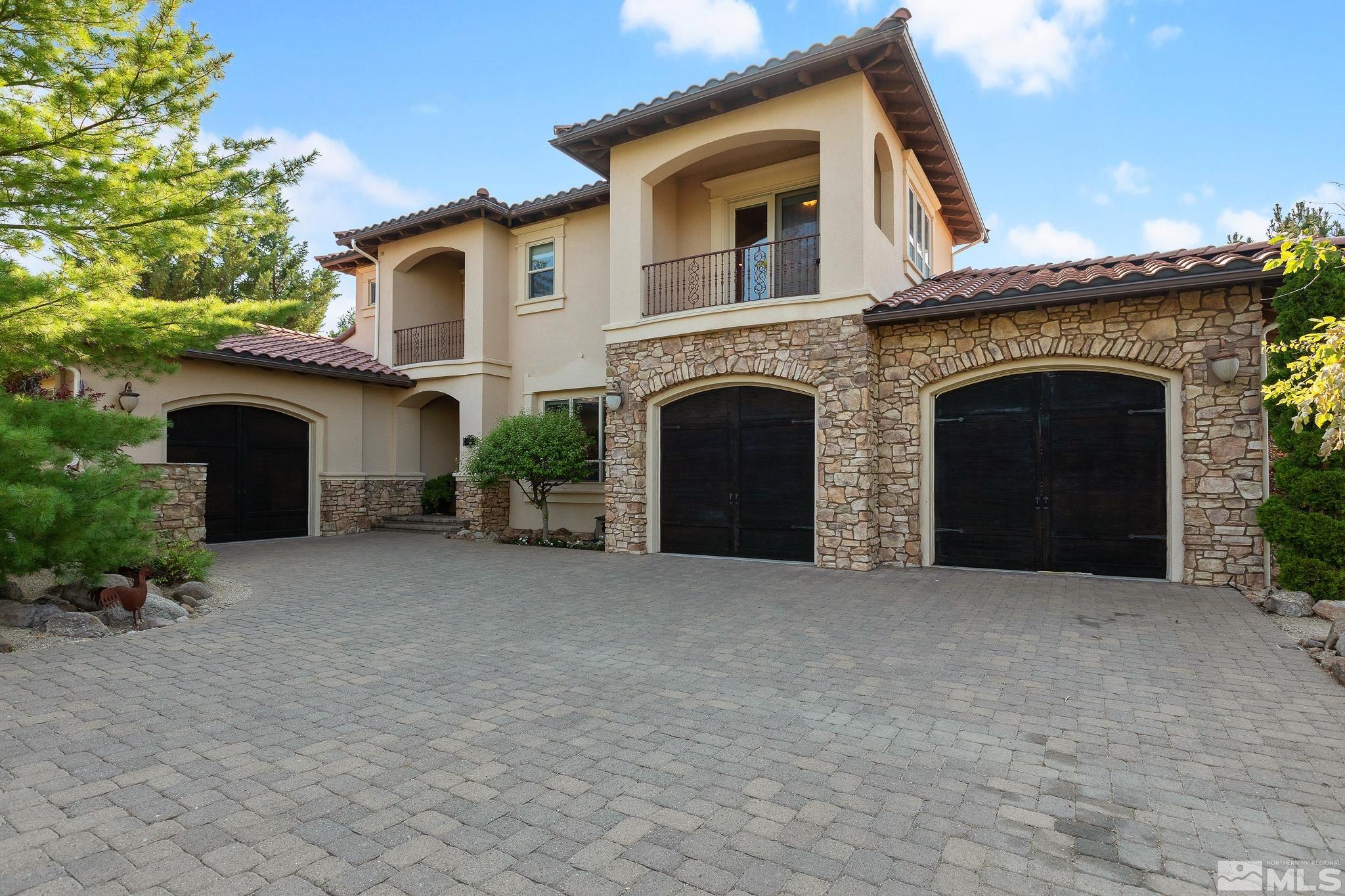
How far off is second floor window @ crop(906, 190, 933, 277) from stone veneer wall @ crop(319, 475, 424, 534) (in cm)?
1205

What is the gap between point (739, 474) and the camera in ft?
34.8

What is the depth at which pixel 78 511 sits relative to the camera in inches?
223

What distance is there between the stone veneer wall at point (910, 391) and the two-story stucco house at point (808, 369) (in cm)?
3

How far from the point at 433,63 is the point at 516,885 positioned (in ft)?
43.1

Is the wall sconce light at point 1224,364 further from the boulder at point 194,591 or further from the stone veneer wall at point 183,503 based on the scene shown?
the stone veneer wall at point 183,503

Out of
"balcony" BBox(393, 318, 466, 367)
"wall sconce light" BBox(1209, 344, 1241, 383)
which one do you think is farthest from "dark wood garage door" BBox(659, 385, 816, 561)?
"balcony" BBox(393, 318, 466, 367)

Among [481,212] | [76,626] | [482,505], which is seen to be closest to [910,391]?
[482,505]

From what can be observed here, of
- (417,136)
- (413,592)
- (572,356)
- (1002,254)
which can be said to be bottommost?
(413,592)

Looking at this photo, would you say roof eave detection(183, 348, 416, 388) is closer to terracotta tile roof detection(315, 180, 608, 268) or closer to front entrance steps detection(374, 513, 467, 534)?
front entrance steps detection(374, 513, 467, 534)

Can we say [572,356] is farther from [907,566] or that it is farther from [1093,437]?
[1093,437]

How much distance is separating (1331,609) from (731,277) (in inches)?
338

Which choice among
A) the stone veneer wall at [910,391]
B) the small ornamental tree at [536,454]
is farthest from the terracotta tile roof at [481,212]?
the small ornamental tree at [536,454]

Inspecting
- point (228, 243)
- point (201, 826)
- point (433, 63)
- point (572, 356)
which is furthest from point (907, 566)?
point (433, 63)

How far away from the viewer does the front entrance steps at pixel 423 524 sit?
14281 millimetres
